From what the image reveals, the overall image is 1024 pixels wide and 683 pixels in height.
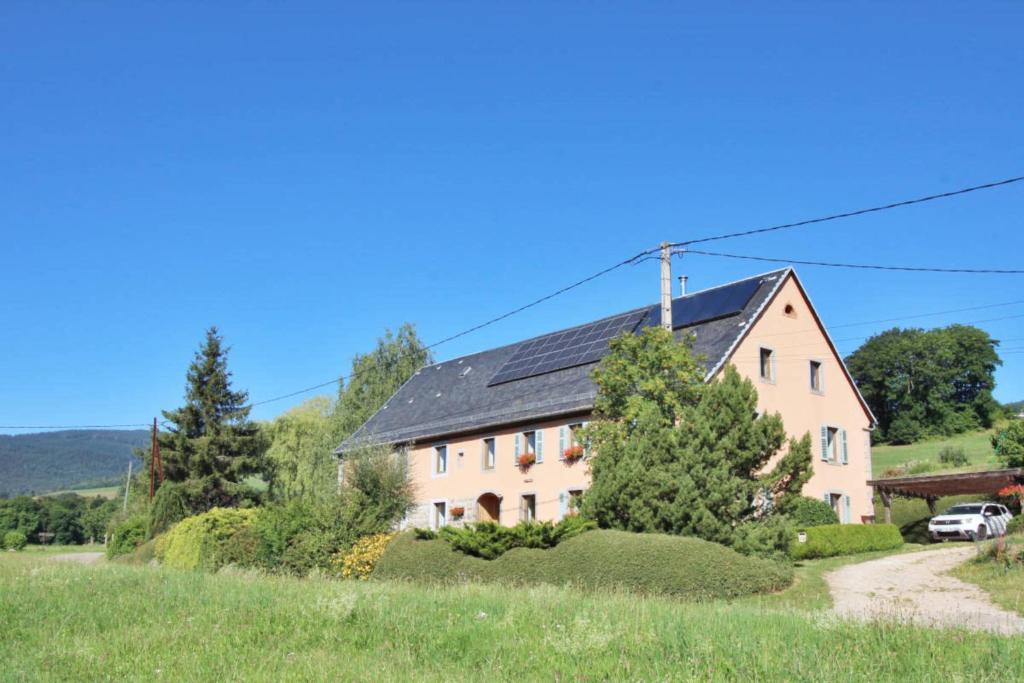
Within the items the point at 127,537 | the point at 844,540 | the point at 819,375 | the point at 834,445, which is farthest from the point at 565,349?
the point at 127,537

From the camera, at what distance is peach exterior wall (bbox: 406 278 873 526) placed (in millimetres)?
31641

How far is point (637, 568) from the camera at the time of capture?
658 inches

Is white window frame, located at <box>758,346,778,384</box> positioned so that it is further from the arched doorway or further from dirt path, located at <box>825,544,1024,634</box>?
the arched doorway

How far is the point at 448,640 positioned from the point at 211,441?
44.0 metres

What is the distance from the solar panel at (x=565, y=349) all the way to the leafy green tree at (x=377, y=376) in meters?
15.8

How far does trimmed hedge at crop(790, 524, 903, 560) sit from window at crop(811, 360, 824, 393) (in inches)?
279

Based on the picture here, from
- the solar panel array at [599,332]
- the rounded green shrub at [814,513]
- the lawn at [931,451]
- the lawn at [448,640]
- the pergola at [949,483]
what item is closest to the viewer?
the lawn at [448,640]

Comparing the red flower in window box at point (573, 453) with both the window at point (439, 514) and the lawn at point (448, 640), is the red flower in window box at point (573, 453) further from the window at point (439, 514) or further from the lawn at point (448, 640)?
the lawn at point (448, 640)

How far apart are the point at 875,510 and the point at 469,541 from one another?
2357cm

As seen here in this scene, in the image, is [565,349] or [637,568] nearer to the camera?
[637,568]

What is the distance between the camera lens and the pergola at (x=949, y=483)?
30.0 m

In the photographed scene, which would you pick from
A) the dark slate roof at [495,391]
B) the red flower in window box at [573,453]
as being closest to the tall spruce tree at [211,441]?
the dark slate roof at [495,391]

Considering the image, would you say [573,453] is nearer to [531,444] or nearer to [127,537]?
[531,444]

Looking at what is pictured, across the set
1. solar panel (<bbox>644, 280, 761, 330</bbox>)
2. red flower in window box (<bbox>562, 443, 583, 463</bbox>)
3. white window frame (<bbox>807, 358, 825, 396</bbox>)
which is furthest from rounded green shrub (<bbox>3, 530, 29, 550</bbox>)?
white window frame (<bbox>807, 358, 825, 396</bbox>)
